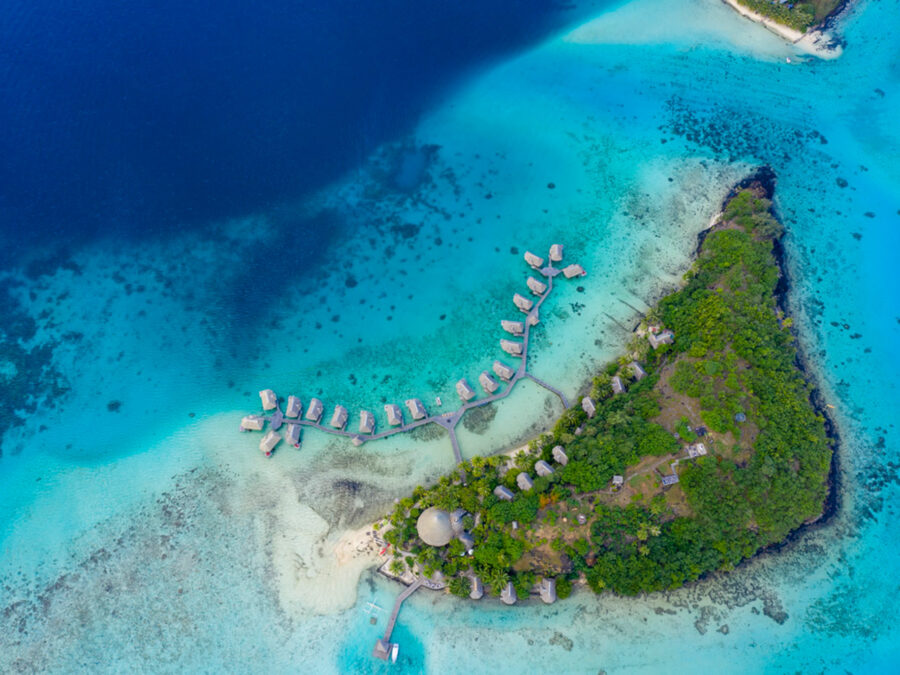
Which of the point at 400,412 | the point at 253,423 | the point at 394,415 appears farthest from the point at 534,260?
the point at 253,423

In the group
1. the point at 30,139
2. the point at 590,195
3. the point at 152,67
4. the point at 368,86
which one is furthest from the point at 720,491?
the point at 30,139

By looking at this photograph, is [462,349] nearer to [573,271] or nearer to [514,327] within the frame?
[514,327]

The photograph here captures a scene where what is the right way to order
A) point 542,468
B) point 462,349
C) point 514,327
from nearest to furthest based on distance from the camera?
point 542,468 < point 514,327 < point 462,349

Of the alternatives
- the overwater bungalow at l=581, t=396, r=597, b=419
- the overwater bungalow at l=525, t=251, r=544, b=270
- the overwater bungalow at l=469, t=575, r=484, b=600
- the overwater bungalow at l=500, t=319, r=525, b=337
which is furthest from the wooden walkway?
the overwater bungalow at l=525, t=251, r=544, b=270

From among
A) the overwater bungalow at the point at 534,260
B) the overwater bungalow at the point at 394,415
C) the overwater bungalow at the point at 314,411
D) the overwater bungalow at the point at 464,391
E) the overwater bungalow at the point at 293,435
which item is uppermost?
the overwater bungalow at the point at 534,260

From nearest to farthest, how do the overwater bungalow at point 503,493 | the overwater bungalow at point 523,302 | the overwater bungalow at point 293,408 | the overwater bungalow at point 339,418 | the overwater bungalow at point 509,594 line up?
the overwater bungalow at point 509,594 → the overwater bungalow at point 503,493 → the overwater bungalow at point 339,418 → the overwater bungalow at point 293,408 → the overwater bungalow at point 523,302

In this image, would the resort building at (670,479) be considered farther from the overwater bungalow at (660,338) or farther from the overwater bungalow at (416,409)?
the overwater bungalow at (416,409)

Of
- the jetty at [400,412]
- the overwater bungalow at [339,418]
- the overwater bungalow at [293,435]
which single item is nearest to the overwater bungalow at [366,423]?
the jetty at [400,412]
